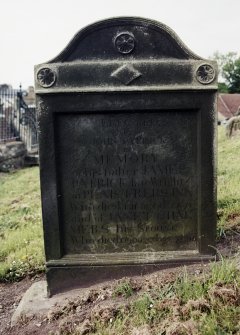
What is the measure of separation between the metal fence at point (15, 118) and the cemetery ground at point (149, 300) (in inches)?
375

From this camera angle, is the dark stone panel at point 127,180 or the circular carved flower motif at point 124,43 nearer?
the circular carved flower motif at point 124,43

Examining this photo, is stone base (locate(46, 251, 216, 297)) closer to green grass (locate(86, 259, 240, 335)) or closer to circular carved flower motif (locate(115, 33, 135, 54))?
green grass (locate(86, 259, 240, 335))

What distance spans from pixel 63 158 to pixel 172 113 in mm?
966

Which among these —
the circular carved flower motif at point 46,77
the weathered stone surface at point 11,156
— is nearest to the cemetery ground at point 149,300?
the circular carved flower motif at point 46,77

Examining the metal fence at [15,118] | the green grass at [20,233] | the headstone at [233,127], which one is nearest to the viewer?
the green grass at [20,233]

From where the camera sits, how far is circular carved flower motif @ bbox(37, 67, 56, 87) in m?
3.22

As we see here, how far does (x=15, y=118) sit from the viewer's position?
13812mm

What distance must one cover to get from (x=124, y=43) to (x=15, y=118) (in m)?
11.2

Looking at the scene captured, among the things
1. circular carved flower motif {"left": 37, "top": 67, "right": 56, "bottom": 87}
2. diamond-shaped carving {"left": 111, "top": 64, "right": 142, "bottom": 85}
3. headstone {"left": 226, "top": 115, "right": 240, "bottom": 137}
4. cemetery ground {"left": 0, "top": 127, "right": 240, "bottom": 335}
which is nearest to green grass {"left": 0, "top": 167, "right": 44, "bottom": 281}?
cemetery ground {"left": 0, "top": 127, "right": 240, "bottom": 335}

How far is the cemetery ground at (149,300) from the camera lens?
244 centimetres

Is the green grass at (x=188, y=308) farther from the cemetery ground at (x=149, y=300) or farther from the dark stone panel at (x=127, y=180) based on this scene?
the dark stone panel at (x=127, y=180)

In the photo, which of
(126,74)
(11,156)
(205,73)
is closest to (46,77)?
(126,74)

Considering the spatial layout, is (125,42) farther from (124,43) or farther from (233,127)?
(233,127)

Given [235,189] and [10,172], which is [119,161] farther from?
[10,172]
